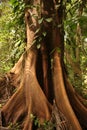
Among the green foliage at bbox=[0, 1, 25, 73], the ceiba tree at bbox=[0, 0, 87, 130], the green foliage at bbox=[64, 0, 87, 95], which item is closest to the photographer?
the ceiba tree at bbox=[0, 0, 87, 130]

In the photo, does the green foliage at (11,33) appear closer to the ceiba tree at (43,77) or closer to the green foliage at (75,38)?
the ceiba tree at (43,77)

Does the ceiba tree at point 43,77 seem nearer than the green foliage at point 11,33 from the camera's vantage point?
Yes

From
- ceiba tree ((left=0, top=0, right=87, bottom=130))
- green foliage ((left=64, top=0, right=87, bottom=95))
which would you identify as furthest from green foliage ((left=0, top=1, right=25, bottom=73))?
green foliage ((left=64, top=0, right=87, bottom=95))

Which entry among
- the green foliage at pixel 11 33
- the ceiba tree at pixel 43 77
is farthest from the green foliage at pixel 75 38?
the green foliage at pixel 11 33

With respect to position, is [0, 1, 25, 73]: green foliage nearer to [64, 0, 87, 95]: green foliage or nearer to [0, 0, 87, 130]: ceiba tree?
[0, 0, 87, 130]: ceiba tree

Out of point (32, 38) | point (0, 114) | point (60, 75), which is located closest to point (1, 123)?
point (0, 114)

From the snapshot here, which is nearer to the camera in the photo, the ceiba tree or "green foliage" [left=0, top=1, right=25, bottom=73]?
the ceiba tree

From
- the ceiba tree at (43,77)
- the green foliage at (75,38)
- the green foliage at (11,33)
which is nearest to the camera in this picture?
the ceiba tree at (43,77)

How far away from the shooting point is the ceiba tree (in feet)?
14.8

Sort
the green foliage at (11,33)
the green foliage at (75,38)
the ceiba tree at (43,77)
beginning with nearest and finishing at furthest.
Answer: the ceiba tree at (43,77) → the green foliage at (75,38) → the green foliage at (11,33)

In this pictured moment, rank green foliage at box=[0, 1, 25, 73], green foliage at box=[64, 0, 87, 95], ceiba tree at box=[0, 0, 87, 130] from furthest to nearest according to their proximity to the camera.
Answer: green foliage at box=[0, 1, 25, 73], green foliage at box=[64, 0, 87, 95], ceiba tree at box=[0, 0, 87, 130]

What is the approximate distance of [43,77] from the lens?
16.5 feet

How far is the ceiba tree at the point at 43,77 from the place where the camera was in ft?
14.8

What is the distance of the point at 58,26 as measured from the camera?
4.95 m
